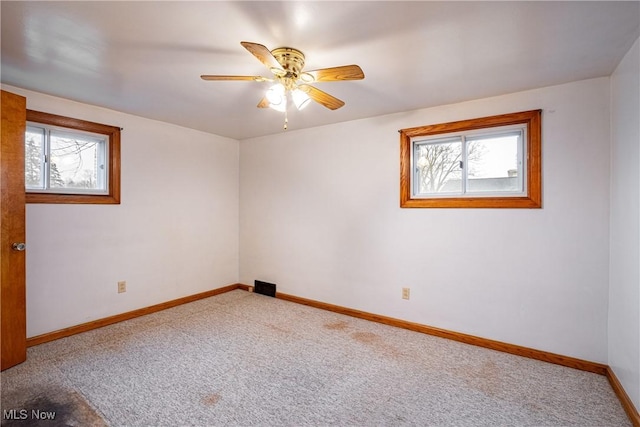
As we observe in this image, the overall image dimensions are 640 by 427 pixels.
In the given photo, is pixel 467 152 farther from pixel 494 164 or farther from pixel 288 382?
pixel 288 382

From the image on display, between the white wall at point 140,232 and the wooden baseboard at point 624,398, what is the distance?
4142 millimetres

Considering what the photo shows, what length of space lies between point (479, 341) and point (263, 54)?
9.54 feet

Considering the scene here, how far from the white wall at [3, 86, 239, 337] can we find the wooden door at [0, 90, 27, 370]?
0.39 metres

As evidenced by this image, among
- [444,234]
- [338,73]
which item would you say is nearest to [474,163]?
[444,234]

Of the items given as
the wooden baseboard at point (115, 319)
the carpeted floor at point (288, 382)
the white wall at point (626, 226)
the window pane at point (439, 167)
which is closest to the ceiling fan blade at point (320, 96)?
the window pane at point (439, 167)

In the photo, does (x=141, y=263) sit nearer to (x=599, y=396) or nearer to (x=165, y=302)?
(x=165, y=302)

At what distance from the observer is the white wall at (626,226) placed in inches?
71.0

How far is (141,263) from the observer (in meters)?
3.47

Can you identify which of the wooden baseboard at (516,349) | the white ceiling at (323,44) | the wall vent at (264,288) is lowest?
the wooden baseboard at (516,349)

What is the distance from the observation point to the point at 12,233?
2297 millimetres

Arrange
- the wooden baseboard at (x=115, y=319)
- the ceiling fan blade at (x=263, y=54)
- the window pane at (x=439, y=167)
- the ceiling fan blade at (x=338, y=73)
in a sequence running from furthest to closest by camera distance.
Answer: the window pane at (x=439, y=167), the wooden baseboard at (x=115, y=319), the ceiling fan blade at (x=338, y=73), the ceiling fan blade at (x=263, y=54)

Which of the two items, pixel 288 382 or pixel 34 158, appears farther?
pixel 34 158

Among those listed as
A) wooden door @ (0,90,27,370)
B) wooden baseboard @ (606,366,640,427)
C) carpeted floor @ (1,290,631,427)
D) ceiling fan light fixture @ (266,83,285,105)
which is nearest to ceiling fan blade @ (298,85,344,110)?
ceiling fan light fixture @ (266,83,285,105)

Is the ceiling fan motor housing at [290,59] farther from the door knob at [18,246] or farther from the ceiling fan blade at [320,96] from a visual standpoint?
the door knob at [18,246]
